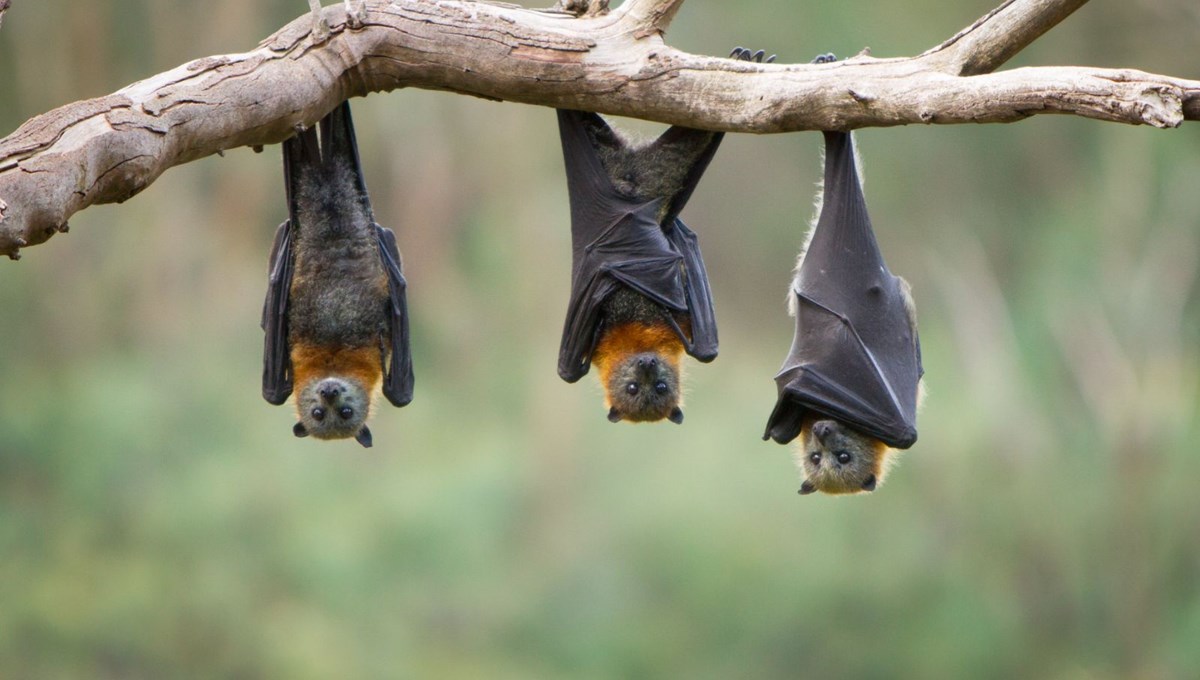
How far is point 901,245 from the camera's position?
17.8 m

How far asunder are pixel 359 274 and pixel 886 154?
1388cm

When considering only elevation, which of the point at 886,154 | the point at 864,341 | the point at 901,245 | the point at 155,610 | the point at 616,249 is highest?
the point at 886,154

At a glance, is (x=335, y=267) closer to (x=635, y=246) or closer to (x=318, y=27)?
(x=318, y=27)

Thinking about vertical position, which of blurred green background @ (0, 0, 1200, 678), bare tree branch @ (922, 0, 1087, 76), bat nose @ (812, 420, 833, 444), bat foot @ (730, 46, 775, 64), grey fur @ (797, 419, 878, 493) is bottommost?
grey fur @ (797, 419, 878, 493)

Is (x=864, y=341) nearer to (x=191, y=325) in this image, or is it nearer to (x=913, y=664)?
(x=913, y=664)

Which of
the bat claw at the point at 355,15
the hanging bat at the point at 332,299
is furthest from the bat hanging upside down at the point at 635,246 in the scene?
the bat claw at the point at 355,15

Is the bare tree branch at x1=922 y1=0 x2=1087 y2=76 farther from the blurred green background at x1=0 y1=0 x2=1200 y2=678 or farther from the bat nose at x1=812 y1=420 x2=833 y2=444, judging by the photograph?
the blurred green background at x1=0 y1=0 x2=1200 y2=678

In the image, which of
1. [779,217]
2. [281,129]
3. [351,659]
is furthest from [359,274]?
[779,217]

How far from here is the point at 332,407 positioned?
5656 millimetres

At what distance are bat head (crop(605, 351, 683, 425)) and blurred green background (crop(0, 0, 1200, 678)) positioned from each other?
814 cm

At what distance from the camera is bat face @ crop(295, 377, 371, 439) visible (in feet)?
18.5

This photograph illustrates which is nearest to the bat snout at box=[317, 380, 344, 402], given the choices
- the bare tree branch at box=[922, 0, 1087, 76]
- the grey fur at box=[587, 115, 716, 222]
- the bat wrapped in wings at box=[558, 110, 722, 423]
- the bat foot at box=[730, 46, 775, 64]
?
the bat wrapped in wings at box=[558, 110, 722, 423]

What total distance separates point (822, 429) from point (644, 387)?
35.6 inches

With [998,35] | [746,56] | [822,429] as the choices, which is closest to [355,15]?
[746,56]
